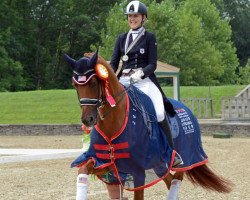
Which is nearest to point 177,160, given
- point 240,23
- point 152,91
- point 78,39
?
point 152,91

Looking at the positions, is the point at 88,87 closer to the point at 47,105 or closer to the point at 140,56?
the point at 140,56

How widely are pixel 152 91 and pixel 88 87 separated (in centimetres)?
146

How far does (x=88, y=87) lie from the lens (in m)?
6.02

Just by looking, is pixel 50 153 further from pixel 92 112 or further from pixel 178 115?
pixel 92 112

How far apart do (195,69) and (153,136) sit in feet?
150

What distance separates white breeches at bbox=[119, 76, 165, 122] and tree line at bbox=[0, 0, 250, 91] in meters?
42.4

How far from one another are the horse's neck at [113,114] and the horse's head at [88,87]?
278mm

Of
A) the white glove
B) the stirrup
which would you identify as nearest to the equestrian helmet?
the white glove

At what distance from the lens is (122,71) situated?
24.3 feet

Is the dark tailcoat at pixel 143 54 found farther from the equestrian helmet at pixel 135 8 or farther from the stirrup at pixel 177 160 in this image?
the stirrup at pixel 177 160

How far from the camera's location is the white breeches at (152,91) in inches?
281

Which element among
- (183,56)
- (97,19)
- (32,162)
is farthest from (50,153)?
(97,19)

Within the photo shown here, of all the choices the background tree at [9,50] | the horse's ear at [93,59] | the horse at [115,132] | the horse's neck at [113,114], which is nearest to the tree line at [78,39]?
the background tree at [9,50]

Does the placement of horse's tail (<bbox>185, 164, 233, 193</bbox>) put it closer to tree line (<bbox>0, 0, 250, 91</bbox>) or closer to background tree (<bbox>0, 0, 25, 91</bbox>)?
tree line (<bbox>0, 0, 250, 91</bbox>)
